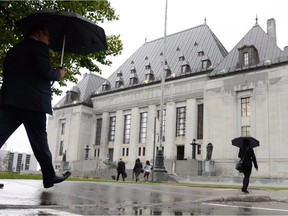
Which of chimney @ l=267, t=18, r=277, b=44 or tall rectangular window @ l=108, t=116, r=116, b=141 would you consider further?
tall rectangular window @ l=108, t=116, r=116, b=141

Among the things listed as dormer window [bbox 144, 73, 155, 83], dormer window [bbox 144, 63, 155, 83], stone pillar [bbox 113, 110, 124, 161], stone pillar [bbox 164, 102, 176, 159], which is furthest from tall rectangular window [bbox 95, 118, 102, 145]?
stone pillar [bbox 164, 102, 176, 159]

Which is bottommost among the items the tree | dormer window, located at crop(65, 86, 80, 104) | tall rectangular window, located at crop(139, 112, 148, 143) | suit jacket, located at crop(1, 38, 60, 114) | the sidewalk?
the sidewalk

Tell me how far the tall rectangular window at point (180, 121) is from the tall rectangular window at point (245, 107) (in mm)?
10536

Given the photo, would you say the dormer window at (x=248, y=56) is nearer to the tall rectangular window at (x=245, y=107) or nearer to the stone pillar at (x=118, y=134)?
the tall rectangular window at (x=245, y=107)

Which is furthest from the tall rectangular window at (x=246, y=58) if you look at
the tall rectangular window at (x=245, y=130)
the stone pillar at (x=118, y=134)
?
the stone pillar at (x=118, y=134)

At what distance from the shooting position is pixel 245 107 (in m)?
45.2

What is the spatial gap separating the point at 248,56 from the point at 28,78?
45.3 m

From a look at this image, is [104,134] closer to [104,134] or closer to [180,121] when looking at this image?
[104,134]

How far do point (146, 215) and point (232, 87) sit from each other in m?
43.8

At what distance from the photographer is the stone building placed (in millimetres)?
42781

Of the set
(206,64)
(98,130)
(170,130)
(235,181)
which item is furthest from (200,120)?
(98,130)

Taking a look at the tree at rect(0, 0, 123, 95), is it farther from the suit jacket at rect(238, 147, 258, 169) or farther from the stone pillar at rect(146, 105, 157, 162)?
the stone pillar at rect(146, 105, 157, 162)

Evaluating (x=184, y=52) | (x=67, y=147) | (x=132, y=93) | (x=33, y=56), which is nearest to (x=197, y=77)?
(x=184, y=52)

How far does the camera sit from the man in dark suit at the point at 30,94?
4.59 metres
